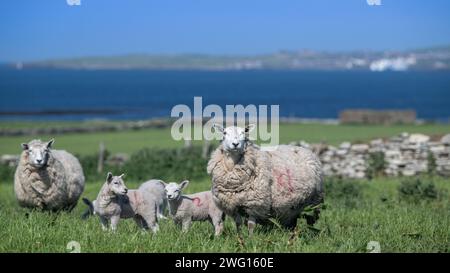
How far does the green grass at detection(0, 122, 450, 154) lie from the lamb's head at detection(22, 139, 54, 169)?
88.1 feet

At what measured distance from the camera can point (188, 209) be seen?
39.2 ft

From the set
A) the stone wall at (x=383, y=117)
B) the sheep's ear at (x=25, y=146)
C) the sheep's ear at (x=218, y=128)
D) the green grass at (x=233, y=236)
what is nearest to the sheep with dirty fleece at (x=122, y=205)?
the green grass at (x=233, y=236)

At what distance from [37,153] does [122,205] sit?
212 cm

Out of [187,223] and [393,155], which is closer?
[187,223]

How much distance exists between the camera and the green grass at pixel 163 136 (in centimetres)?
4294

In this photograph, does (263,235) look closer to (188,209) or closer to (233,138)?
(233,138)

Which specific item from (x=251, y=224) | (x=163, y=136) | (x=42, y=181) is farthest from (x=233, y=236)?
(x=163, y=136)

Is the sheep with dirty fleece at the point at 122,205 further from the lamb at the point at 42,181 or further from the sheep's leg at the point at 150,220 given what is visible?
the lamb at the point at 42,181

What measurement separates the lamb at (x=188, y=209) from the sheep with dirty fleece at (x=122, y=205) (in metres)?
0.40
